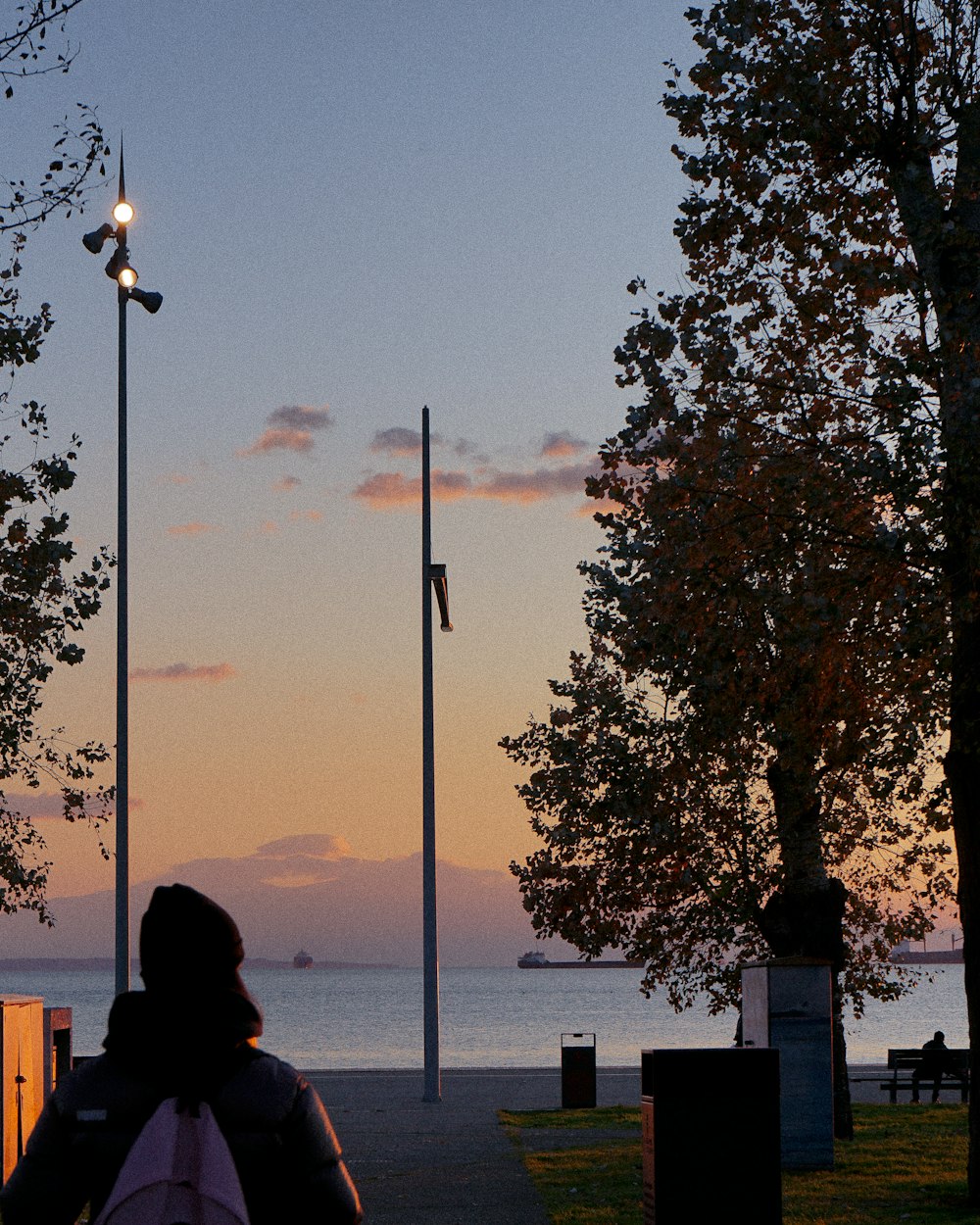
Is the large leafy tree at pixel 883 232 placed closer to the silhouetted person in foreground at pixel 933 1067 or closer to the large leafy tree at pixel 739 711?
the large leafy tree at pixel 739 711

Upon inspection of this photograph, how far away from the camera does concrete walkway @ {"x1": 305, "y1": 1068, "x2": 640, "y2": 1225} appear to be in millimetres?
13266

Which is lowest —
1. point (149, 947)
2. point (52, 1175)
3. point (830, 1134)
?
point (830, 1134)

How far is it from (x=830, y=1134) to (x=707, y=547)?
5118mm

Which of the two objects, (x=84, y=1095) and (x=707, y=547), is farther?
(x=707, y=547)

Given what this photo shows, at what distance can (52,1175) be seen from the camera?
378 cm

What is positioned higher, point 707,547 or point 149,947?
point 707,547

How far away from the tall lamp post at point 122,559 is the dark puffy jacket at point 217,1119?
703 inches

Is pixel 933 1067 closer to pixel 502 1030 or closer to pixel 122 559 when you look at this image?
pixel 122 559

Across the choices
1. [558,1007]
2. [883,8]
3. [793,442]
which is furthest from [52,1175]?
[558,1007]

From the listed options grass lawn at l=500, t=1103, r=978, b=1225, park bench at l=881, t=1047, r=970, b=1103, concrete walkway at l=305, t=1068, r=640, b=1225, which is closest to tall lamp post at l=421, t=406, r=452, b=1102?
concrete walkway at l=305, t=1068, r=640, b=1225

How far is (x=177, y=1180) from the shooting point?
3.57 m

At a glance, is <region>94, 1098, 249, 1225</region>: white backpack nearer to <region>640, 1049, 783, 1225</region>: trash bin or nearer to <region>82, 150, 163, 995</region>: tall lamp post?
<region>640, 1049, 783, 1225</region>: trash bin

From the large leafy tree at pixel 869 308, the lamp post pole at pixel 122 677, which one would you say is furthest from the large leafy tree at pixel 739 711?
the lamp post pole at pixel 122 677

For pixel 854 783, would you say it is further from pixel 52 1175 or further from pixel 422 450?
pixel 52 1175
